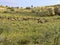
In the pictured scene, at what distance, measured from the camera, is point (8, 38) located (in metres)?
15.7

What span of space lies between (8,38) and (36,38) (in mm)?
1622

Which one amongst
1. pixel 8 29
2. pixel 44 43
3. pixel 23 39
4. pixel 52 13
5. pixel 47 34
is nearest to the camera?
pixel 44 43

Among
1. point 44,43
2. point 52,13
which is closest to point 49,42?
point 44,43

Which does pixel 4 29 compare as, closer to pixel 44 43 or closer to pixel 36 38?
pixel 36 38

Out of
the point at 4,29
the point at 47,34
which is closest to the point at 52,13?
the point at 4,29

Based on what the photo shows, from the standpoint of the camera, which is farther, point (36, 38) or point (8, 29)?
point (8, 29)

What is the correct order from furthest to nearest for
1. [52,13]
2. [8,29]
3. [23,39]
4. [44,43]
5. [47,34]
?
[52,13] → [8,29] → [47,34] → [23,39] → [44,43]

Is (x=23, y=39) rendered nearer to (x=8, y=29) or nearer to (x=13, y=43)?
(x=13, y=43)

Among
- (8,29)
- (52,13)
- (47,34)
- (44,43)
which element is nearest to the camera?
(44,43)

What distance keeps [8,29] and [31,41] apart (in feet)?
16.7

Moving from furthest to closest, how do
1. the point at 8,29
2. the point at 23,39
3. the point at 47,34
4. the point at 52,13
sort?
the point at 52,13
the point at 8,29
the point at 47,34
the point at 23,39

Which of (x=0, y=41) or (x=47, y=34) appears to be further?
(x=47, y=34)

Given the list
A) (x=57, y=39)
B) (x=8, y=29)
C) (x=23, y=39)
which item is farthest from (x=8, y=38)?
(x=8, y=29)

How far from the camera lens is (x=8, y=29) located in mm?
19953
